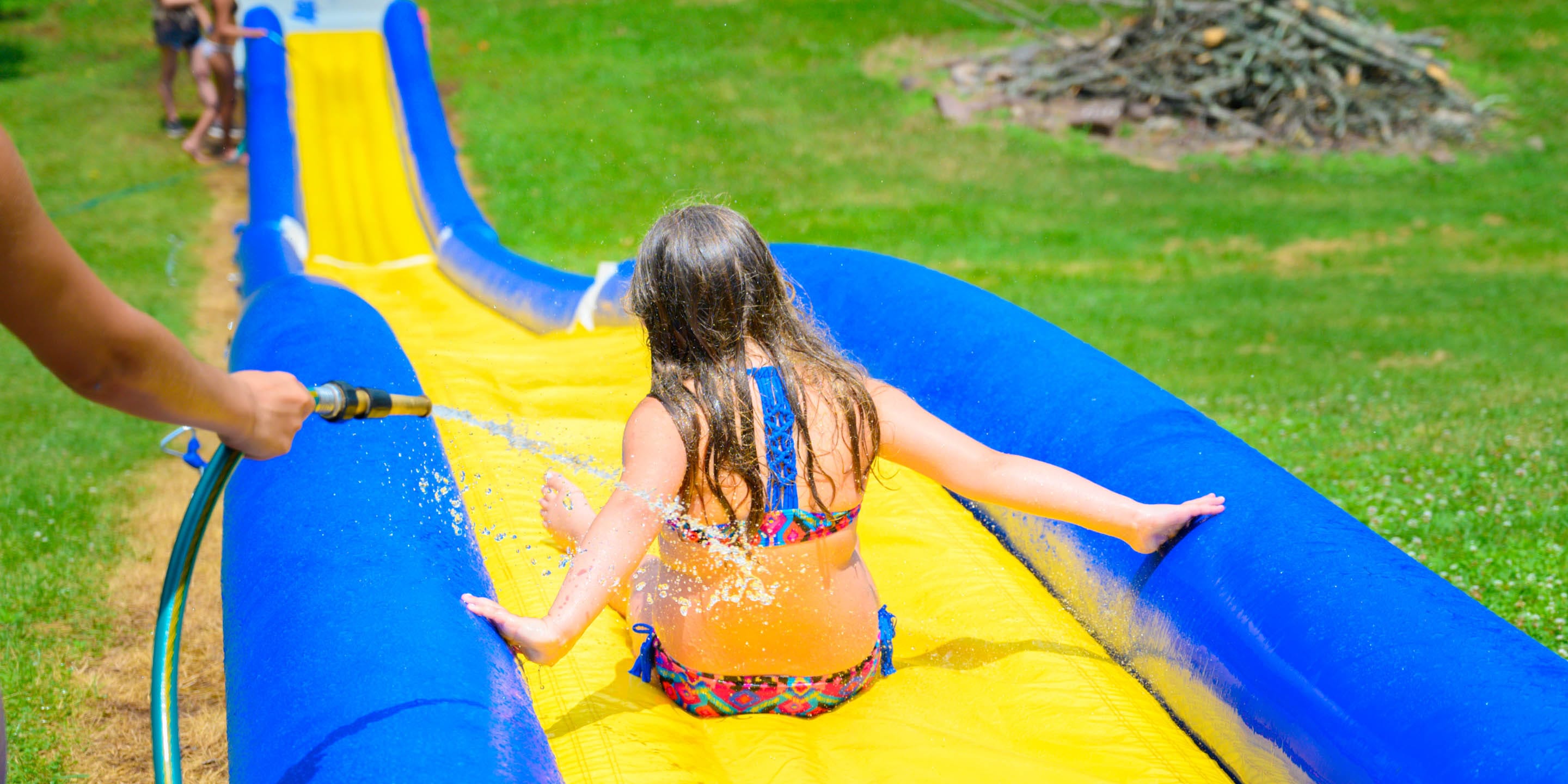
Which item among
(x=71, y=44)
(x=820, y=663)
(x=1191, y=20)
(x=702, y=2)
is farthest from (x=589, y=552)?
(x=71, y=44)

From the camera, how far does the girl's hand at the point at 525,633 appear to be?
1.86m

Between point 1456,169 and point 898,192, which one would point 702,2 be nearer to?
point 898,192

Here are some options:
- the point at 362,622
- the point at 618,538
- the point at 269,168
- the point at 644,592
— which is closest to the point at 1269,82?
the point at 269,168

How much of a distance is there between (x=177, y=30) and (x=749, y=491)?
8.38 m

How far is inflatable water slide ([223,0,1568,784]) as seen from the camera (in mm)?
1742

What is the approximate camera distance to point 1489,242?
7.41m

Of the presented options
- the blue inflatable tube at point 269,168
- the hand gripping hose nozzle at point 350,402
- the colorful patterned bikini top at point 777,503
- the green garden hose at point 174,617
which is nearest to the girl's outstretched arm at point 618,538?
the colorful patterned bikini top at point 777,503

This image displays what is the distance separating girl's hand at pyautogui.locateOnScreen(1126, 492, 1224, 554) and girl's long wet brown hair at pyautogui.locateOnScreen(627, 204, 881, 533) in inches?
23.6

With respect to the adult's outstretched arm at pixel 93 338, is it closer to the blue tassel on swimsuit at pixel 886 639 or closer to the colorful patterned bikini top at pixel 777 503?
the colorful patterned bikini top at pixel 777 503

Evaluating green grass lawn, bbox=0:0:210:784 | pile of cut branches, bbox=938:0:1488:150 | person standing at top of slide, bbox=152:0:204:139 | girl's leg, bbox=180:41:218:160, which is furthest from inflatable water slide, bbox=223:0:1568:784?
pile of cut branches, bbox=938:0:1488:150

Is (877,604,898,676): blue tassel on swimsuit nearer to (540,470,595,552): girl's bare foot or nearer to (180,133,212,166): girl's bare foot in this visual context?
(540,470,595,552): girl's bare foot

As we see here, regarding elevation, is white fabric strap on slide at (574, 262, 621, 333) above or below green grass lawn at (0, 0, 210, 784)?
above

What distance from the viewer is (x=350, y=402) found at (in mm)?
1604

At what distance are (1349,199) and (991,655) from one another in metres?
7.17
